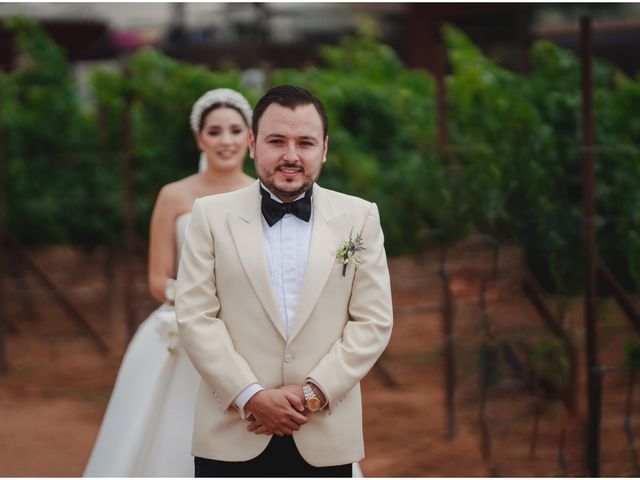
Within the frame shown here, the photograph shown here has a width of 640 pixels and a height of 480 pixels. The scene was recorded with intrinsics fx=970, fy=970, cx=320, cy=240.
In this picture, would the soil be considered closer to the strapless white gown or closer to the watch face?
the strapless white gown

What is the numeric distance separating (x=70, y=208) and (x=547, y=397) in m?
5.59

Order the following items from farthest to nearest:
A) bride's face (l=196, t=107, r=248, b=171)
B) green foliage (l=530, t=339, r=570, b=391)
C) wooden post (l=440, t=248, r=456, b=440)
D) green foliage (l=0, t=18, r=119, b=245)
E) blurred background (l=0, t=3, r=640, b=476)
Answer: green foliage (l=0, t=18, r=119, b=245) < wooden post (l=440, t=248, r=456, b=440) < green foliage (l=530, t=339, r=570, b=391) < blurred background (l=0, t=3, r=640, b=476) < bride's face (l=196, t=107, r=248, b=171)

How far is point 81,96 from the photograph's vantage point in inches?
405

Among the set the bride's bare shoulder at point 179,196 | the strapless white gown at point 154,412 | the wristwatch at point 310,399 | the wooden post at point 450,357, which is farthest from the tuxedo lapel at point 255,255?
the wooden post at point 450,357

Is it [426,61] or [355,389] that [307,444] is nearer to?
[355,389]

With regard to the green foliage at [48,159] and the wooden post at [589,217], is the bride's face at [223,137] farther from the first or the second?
the green foliage at [48,159]

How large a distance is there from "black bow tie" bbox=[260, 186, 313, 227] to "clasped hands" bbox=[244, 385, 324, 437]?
1.47ft

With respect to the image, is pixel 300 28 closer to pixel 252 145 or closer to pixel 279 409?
pixel 252 145

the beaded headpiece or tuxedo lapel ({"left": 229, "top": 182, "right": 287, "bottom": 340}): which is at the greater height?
the beaded headpiece

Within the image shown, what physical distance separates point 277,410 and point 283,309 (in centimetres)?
27

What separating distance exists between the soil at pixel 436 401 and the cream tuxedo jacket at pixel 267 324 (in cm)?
243

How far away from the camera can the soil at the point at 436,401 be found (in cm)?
532

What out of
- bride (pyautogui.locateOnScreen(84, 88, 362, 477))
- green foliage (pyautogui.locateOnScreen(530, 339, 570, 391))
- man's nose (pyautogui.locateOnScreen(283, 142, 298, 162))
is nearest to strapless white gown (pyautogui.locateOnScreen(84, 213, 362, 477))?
bride (pyautogui.locateOnScreen(84, 88, 362, 477))

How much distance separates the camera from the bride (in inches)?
148
